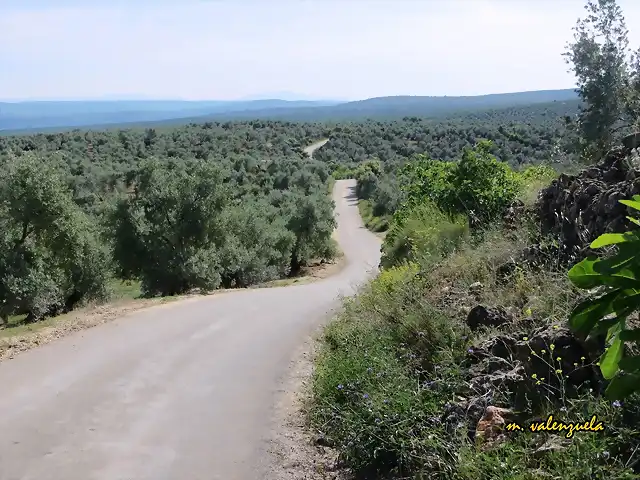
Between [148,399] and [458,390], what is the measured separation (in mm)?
4031

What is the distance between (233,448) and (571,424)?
3.48 metres

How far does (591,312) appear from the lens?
97.6 inches

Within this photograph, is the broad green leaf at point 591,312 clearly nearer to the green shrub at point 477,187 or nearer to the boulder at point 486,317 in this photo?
the boulder at point 486,317

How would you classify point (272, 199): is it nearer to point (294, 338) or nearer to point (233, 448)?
point (294, 338)

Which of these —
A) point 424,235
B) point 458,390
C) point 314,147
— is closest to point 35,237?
point 424,235

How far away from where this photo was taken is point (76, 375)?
8.11 metres

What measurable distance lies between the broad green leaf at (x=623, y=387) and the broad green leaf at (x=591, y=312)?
297mm

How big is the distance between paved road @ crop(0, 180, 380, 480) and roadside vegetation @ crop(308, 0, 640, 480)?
962mm

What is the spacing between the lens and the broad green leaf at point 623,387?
8.32 feet

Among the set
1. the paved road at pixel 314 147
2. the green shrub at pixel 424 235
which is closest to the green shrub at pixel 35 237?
the green shrub at pixel 424 235

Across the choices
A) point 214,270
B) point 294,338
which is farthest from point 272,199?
point 294,338

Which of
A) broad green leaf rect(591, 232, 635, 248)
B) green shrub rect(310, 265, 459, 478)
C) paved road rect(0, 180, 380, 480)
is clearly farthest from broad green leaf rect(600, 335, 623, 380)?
paved road rect(0, 180, 380, 480)
